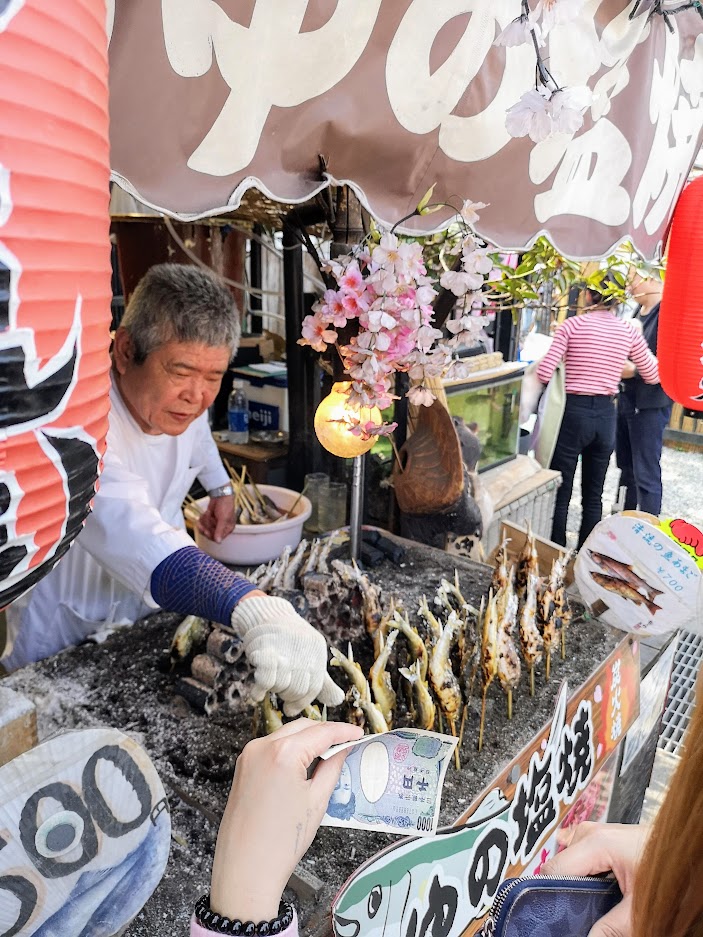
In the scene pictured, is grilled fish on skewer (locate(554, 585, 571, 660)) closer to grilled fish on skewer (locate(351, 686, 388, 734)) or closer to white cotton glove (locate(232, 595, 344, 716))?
grilled fish on skewer (locate(351, 686, 388, 734))

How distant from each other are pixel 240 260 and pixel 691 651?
4405mm

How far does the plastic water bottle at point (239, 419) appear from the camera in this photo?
489cm

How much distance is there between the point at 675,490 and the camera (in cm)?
807

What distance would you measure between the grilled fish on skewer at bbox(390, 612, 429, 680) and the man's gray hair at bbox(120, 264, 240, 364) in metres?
1.05

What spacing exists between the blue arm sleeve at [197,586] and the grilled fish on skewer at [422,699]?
1.65 feet

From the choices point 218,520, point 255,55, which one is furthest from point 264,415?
point 255,55

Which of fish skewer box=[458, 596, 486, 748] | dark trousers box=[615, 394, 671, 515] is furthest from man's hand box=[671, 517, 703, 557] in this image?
dark trousers box=[615, 394, 671, 515]

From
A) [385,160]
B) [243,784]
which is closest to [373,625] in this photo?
[243,784]

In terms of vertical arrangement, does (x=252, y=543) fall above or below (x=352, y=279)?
below

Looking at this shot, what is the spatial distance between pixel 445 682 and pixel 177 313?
4.53 feet

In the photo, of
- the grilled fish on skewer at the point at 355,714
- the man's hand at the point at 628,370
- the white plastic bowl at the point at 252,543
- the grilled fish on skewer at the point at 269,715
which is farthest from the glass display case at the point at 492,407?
the grilled fish on skewer at the point at 269,715

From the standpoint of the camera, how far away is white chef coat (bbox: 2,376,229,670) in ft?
5.67

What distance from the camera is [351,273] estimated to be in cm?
203

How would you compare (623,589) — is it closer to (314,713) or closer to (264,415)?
(314,713)
